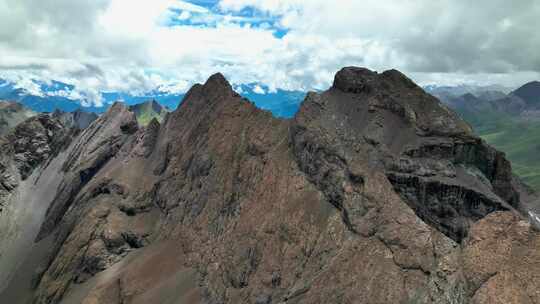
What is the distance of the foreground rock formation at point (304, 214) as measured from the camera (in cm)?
6438

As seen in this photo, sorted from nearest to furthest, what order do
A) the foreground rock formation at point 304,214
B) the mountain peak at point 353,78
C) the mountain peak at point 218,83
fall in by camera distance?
the foreground rock formation at point 304,214 → the mountain peak at point 353,78 → the mountain peak at point 218,83

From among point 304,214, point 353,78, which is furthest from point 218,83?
point 304,214

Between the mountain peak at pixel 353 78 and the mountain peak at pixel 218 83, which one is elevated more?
the mountain peak at pixel 218 83

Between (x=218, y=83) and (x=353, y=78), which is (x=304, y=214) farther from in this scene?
(x=218, y=83)

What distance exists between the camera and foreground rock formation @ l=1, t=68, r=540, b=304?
2534 inches

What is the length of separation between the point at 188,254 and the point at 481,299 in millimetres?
73062

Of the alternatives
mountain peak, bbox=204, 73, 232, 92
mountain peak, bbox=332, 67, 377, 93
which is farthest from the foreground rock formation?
mountain peak, bbox=204, 73, 232, 92

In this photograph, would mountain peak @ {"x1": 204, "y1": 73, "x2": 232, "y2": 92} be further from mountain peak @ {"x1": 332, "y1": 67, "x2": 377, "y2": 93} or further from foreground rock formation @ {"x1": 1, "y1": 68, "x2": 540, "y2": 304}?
mountain peak @ {"x1": 332, "y1": 67, "x2": 377, "y2": 93}

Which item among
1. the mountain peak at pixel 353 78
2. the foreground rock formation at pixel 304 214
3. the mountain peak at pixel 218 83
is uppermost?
the mountain peak at pixel 218 83

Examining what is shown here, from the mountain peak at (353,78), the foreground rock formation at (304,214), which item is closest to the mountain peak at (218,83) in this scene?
the foreground rock formation at (304,214)

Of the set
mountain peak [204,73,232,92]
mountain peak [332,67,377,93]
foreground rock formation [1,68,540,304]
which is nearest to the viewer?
foreground rock formation [1,68,540,304]

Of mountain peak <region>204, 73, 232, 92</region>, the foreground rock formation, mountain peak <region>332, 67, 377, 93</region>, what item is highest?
mountain peak <region>204, 73, 232, 92</region>

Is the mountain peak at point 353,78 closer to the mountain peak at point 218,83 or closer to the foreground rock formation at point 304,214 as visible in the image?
Answer: the foreground rock formation at point 304,214

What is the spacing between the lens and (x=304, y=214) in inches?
3652
